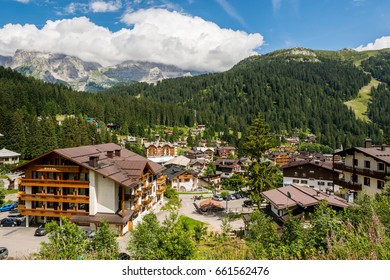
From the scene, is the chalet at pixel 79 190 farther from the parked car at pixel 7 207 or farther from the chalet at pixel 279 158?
the chalet at pixel 279 158

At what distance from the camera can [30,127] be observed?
87.8 meters

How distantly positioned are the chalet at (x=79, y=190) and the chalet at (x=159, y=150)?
263 feet

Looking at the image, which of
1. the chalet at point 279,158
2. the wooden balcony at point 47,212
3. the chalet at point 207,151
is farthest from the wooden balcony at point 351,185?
the chalet at point 207,151

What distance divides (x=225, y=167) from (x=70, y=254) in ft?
277

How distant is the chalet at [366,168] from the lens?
106 feet

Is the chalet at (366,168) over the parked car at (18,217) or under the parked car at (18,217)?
over

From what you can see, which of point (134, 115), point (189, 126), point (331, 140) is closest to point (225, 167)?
point (134, 115)

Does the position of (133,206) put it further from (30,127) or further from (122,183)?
(30,127)

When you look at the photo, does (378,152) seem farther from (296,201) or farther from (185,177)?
(185,177)

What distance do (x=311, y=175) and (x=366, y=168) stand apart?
27.7m

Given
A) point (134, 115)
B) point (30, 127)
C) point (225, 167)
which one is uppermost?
point (134, 115)

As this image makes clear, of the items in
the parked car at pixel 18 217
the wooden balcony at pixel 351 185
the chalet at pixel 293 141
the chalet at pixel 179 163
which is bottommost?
the parked car at pixel 18 217

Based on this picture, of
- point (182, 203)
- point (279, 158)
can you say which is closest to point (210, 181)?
point (182, 203)

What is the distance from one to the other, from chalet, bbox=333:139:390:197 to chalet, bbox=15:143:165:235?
26024mm
